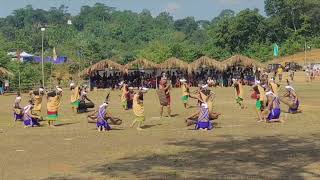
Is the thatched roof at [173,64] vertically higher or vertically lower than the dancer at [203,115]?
higher

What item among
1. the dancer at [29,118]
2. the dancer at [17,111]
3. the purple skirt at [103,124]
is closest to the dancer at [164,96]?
the purple skirt at [103,124]

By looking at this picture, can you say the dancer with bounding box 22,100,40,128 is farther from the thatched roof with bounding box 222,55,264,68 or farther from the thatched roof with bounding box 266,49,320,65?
the thatched roof with bounding box 266,49,320,65

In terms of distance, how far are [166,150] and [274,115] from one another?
270 inches

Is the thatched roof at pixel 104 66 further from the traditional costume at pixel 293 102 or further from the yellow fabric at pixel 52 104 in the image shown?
the yellow fabric at pixel 52 104

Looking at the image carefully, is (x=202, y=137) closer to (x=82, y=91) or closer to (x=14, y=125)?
(x=14, y=125)

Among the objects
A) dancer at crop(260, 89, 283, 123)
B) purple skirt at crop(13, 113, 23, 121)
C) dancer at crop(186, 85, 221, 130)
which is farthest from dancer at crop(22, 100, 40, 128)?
dancer at crop(260, 89, 283, 123)

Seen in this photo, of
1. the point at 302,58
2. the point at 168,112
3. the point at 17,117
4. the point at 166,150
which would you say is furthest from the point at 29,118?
the point at 302,58

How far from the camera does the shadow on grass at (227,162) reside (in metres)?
11.2

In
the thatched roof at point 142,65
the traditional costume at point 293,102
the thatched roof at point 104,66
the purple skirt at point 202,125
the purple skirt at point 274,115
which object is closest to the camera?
the purple skirt at point 202,125

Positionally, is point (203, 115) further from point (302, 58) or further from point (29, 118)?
point (302, 58)

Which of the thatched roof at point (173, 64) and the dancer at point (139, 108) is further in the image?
the thatched roof at point (173, 64)

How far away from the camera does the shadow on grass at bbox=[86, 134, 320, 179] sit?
1121 cm

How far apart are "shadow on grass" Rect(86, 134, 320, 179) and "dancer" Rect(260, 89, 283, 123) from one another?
4087mm

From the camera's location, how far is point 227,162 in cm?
1265
